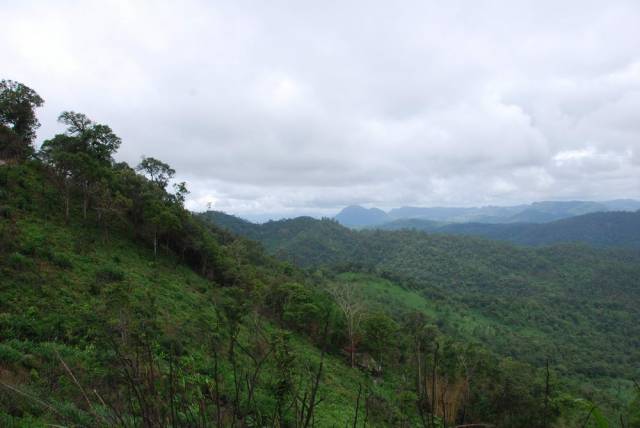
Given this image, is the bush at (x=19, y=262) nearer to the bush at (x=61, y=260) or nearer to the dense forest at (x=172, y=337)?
the dense forest at (x=172, y=337)

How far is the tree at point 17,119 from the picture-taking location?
100 feet

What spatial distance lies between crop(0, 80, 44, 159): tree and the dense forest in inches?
5.4

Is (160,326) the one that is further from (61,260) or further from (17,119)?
(17,119)

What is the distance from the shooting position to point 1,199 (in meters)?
22.8

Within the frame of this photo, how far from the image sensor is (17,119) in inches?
1340

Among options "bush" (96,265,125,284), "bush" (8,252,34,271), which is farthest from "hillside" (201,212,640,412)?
"bush" (8,252,34,271)

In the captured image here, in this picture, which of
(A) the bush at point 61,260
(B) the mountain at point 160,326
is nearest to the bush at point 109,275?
(B) the mountain at point 160,326

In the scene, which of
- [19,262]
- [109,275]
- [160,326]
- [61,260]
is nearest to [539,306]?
[109,275]

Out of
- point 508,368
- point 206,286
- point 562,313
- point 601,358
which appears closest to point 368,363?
point 508,368

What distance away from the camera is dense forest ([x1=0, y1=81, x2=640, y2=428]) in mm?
2420

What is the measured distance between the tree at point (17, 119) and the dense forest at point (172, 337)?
0.45 ft

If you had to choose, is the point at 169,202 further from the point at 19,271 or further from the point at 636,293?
the point at 636,293

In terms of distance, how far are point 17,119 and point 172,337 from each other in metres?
40.8

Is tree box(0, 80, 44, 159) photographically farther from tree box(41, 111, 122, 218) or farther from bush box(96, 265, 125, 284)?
bush box(96, 265, 125, 284)
